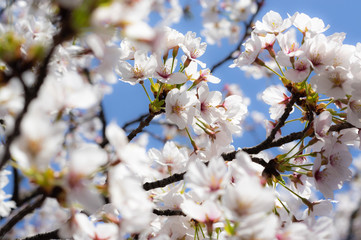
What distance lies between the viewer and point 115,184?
91 cm

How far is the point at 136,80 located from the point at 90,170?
3.43 ft

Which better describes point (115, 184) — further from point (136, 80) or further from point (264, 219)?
point (136, 80)

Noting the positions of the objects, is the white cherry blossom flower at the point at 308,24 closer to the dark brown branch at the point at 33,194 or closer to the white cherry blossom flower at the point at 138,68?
the white cherry blossom flower at the point at 138,68

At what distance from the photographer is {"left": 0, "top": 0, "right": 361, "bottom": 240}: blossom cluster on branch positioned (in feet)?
2.68

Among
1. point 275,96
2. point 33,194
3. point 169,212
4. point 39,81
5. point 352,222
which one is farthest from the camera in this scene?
point 352,222

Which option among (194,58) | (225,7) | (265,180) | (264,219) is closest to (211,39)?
(225,7)

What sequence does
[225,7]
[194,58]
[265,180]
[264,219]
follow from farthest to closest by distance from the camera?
1. [225,7]
2. [194,58]
3. [265,180]
4. [264,219]

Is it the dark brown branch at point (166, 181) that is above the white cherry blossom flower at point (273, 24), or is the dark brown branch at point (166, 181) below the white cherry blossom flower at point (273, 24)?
below

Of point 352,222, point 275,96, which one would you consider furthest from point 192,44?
point 352,222

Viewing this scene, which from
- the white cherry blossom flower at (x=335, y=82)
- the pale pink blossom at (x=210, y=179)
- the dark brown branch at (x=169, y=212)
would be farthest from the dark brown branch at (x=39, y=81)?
the white cherry blossom flower at (x=335, y=82)

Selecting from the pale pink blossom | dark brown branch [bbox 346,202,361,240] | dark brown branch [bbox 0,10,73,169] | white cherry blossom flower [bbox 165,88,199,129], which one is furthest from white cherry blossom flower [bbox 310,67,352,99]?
dark brown branch [bbox 346,202,361,240]

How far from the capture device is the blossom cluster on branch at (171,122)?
2.68 ft

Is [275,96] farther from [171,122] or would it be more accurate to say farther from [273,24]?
[171,122]

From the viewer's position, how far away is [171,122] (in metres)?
1.88
